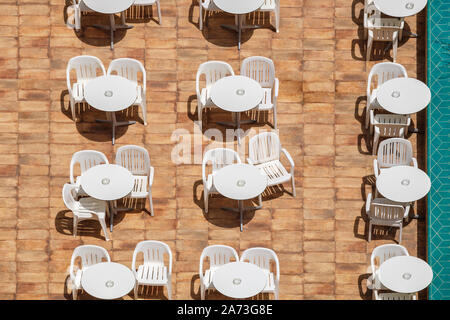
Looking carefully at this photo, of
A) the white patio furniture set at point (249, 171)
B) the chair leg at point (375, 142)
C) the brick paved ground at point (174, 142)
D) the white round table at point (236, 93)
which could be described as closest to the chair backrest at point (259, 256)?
the brick paved ground at point (174, 142)

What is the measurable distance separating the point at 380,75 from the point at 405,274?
3.36 m

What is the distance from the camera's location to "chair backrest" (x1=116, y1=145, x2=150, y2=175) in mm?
15390

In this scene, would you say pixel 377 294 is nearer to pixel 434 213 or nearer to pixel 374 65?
pixel 434 213

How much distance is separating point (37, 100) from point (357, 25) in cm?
554

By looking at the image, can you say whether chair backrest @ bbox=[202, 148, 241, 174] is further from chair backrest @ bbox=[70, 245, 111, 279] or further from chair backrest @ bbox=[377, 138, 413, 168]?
chair backrest @ bbox=[377, 138, 413, 168]

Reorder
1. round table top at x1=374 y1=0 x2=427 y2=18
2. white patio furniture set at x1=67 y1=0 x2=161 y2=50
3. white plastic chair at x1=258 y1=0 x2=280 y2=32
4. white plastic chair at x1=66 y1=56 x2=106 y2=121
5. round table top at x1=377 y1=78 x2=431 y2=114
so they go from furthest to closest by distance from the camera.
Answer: white plastic chair at x1=258 y1=0 x2=280 y2=32, round table top at x1=374 y1=0 x2=427 y2=18, white patio furniture set at x1=67 y1=0 x2=161 y2=50, white plastic chair at x1=66 y1=56 x2=106 y2=121, round table top at x1=377 y1=78 x2=431 y2=114

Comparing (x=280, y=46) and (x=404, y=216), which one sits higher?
(x=280, y=46)

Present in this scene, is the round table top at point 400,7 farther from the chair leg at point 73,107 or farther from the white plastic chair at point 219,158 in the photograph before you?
the chair leg at point 73,107

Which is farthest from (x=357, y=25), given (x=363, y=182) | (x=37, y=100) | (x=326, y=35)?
(x=37, y=100)

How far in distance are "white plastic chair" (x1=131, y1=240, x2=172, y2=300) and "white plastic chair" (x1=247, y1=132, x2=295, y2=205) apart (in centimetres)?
184

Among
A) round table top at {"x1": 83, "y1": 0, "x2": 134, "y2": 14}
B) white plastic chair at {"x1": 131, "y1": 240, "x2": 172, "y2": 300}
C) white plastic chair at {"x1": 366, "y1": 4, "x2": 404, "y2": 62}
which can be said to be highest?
round table top at {"x1": 83, "y1": 0, "x2": 134, "y2": 14}

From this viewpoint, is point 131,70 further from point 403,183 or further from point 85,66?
point 403,183

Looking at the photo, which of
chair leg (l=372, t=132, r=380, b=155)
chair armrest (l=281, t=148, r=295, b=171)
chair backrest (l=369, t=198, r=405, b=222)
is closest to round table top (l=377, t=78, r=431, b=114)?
chair leg (l=372, t=132, r=380, b=155)

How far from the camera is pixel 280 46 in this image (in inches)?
648
